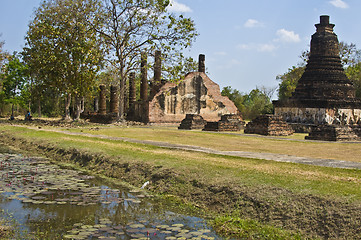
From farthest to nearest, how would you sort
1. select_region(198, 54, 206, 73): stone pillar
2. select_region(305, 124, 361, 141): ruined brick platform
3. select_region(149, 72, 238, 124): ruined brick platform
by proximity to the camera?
select_region(198, 54, 206, 73): stone pillar < select_region(149, 72, 238, 124): ruined brick platform < select_region(305, 124, 361, 141): ruined brick platform

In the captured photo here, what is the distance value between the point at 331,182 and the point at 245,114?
43223 mm

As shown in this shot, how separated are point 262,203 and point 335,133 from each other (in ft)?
41.0

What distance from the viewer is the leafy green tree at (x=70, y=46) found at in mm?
27875

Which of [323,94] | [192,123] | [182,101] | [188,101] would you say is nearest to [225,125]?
[192,123]

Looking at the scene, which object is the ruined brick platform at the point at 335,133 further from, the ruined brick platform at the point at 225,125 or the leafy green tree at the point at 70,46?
the leafy green tree at the point at 70,46

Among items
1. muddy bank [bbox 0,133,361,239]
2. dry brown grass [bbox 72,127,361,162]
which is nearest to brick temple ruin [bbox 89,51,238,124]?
dry brown grass [bbox 72,127,361,162]

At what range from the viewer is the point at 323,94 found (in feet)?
79.2

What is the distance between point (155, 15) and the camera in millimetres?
27750

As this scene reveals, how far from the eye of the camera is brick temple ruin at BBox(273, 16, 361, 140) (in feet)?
76.6

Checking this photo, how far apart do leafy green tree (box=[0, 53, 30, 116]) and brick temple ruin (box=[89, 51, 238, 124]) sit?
11460mm

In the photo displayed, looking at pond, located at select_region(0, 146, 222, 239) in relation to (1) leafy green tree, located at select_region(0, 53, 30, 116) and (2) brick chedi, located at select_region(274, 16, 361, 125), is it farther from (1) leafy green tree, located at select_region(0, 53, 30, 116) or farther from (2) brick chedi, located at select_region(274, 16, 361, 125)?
(1) leafy green tree, located at select_region(0, 53, 30, 116)

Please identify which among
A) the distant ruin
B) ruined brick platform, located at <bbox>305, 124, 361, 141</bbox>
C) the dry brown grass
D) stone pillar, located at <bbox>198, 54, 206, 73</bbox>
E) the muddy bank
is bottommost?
the muddy bank

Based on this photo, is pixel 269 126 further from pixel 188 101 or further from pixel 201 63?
pixel 201 63

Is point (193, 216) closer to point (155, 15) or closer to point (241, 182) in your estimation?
point (241, 182)
